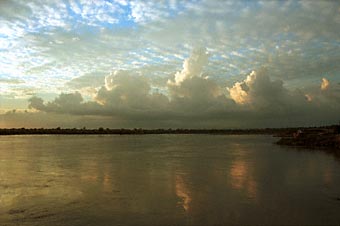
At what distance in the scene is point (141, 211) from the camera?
1581cm

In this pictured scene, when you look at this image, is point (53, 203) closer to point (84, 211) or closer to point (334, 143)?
point (84, 211)

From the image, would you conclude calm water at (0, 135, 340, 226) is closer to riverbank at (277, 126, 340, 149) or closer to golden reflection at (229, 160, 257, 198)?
golden reflection at (229, 160, 257, 198)

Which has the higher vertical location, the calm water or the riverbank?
the riverbank

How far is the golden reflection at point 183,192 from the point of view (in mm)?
17109

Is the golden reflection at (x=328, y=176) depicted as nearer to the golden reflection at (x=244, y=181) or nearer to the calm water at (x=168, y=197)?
the calm water at (x=168, y=197)

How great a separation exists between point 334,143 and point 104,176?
4469cm

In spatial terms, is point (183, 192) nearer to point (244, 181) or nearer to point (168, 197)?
point (168, 197)

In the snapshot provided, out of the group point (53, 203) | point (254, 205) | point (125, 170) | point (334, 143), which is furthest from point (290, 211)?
point (334, 143)

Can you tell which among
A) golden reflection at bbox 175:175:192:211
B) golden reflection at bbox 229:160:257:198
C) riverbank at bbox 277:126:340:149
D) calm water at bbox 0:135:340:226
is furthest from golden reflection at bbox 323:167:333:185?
riverbank at bbox 277:126:340:149

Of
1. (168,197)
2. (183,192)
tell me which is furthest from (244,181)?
(168,197)

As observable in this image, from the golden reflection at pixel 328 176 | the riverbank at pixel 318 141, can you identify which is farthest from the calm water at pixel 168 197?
the riverbank at pixel 318 141

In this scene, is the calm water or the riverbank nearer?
the calm water

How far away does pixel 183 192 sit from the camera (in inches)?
795

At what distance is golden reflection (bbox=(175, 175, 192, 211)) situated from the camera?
17109mm
